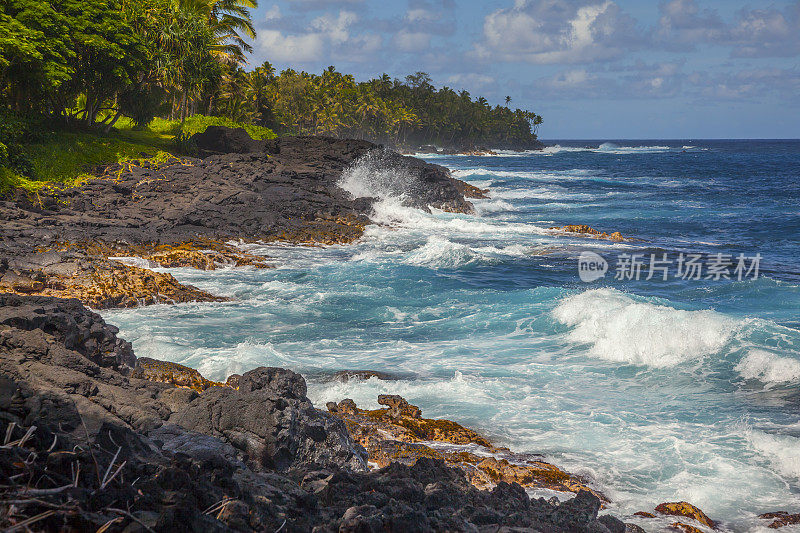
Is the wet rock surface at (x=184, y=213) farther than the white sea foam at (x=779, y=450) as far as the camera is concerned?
Yes

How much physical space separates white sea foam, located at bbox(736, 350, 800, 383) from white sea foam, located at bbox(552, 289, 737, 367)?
2.97ft

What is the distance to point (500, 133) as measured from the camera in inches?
6250

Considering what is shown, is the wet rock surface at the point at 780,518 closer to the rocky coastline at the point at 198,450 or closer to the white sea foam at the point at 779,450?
the rocky coastline at the point at 198,450

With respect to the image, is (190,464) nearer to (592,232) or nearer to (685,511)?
(685,511)

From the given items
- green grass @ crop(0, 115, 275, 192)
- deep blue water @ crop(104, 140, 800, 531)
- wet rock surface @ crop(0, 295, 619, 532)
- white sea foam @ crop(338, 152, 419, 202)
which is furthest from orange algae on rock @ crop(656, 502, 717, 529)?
white sea foam @ crop(338, 152, 419, 202)

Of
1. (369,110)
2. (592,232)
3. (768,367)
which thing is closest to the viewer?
(768,367)

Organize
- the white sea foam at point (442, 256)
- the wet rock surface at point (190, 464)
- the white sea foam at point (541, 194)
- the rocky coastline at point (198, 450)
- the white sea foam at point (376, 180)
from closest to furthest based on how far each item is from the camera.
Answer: the wet rock surface at point (190, 464) → the rocky coastline at point (198, 450) → the white sea foam at point (442, 256) → the white sea foam at point (376, 180) → the white sea foam at point (541, 194)

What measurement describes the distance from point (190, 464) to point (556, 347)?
9543mm

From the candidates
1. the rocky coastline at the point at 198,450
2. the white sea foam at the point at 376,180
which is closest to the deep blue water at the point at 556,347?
the rocky coastline at the point at 198,450

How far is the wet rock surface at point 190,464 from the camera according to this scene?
10.9 ft

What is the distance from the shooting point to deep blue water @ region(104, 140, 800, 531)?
25.5 ft

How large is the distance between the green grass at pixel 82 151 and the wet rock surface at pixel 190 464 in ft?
59.5

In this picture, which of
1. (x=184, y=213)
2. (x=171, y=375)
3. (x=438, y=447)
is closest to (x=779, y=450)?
(x=438, y=447)

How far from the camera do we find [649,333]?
1218 centimetres
